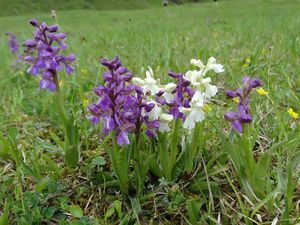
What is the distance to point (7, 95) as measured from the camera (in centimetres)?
498

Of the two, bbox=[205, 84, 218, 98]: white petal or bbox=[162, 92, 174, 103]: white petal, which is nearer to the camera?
bbox=[205, 84, 218, 98]: white petal

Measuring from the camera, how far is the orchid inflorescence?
2.11 meters

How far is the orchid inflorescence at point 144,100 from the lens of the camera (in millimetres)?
2113

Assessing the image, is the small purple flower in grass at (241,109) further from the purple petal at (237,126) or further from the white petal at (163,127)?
the white petal at (163,127)

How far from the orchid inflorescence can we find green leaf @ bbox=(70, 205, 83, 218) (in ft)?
1.52

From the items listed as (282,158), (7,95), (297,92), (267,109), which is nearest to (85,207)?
(282,158)

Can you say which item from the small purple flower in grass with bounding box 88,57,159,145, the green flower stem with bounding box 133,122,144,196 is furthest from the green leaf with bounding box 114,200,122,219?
the small purple flower in grass with bounding box 88,57,159,145

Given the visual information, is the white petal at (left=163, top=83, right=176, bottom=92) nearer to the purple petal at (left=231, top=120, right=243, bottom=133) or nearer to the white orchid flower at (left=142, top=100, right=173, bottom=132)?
the white orchid flower at (left=142, top=100, right=173, bottom=132)

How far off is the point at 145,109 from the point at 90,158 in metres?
0.71

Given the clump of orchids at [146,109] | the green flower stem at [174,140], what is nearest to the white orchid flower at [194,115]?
the clump of orchids at [146,109]

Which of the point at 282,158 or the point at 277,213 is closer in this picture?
the point at 277,213

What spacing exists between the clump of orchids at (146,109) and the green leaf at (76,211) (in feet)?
0.86

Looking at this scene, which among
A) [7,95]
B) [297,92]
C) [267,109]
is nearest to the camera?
[267,109]

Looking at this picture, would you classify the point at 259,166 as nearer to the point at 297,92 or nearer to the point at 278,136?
the point at 278,136
